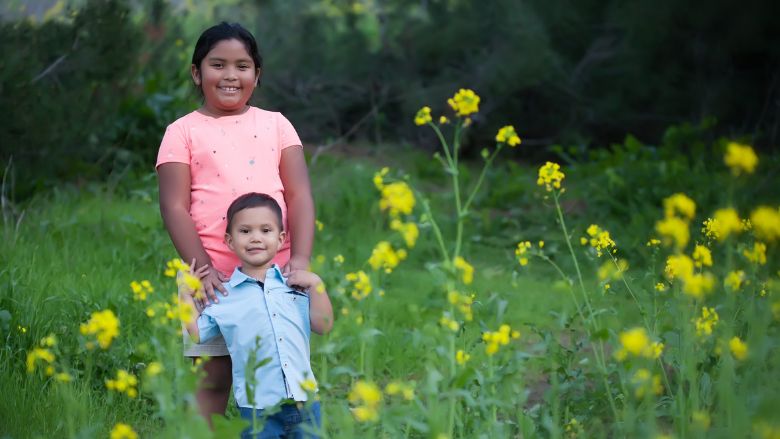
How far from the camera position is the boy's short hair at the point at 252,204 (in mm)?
2924

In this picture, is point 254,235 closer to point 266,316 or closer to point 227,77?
point 266,316

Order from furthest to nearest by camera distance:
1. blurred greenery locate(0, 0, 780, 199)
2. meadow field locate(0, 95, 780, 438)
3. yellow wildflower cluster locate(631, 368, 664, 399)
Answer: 1. blurred greenery locate(0, 0, 780, 199)
2. meadow field locate(0, 95, 780, 438)
3. yellow wildflower cluster locate(631, 368, 664, 399)

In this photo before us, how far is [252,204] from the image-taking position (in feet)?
9.59

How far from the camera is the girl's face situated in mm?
3111

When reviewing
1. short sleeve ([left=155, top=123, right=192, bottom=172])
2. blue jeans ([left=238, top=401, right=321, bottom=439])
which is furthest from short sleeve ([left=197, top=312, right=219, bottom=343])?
short sleeve ([left=155, top=123, right=192, bottom=172])

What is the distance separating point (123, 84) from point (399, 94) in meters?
2.40

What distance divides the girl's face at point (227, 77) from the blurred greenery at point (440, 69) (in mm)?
2702

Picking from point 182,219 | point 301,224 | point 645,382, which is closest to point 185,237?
point 182,219

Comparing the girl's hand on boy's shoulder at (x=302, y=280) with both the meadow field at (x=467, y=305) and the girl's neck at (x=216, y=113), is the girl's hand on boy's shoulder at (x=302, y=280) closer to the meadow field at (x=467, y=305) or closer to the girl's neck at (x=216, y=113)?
the meadow field at (x=467, y=305)

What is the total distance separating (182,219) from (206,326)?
328 mm

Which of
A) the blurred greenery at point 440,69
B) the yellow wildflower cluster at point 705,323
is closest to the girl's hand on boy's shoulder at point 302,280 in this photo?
the yellow wildflower cluster at point 705,323

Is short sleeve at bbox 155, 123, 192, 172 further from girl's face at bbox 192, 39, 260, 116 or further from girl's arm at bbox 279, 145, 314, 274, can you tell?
girl's arm at bbox 279, 145, 314, 274

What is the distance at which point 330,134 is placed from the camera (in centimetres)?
845

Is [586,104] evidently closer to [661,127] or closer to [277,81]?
[661,127]
